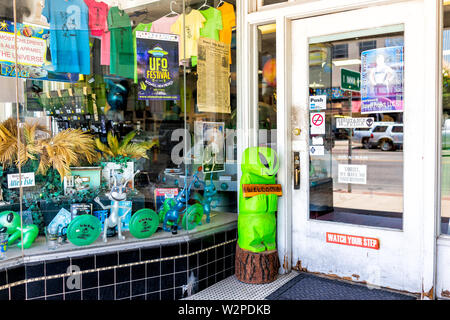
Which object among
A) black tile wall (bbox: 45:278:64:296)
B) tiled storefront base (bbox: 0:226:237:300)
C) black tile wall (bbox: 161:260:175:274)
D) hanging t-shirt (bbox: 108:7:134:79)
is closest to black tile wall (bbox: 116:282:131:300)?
tiled storefront base (bbox: 0:226:237:300)

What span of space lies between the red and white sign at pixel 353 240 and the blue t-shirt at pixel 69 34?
2500mm

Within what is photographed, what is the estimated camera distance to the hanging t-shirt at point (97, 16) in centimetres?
334

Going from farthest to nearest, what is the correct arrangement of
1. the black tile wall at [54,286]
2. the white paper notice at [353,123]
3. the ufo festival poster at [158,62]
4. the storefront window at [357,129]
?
the ufo festival poster at [158,62]
the white paper notice at [353,123]
the storefront window at [357,129]
the black tile wall at [54,286]

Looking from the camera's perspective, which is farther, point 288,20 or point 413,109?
point 288,20

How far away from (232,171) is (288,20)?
1425 millimetres

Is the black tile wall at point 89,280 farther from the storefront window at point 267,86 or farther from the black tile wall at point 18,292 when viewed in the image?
the storefront window at point 267,86

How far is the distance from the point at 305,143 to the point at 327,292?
4.05ft

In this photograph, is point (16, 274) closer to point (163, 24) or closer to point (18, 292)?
point (18, 292)

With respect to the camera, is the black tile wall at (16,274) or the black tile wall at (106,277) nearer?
the black tile wall at (16,274)

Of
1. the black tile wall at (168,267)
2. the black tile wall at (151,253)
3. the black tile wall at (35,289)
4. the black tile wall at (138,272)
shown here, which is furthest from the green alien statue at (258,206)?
the black tile wall at (35,289)

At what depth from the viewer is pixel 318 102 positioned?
3.43 metres

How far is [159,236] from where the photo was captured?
313 cm

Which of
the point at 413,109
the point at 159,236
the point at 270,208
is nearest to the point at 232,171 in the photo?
the point at 270,208

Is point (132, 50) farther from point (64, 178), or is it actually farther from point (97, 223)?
point (97, 223)
